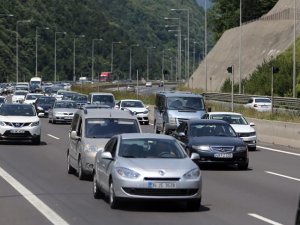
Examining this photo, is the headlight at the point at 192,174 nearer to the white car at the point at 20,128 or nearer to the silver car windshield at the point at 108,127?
the silver car windshield at the point at 108,127

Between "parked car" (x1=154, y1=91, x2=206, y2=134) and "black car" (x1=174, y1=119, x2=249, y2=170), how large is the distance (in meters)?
13.9

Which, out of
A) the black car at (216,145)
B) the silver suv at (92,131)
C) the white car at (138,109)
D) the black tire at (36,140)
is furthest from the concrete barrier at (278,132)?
the white car at (138,109)

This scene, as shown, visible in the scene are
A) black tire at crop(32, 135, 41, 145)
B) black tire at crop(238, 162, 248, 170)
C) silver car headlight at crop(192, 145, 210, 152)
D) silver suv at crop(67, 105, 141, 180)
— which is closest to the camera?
silver suv at crop(67, 105, 141, 180)

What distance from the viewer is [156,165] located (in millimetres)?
15320

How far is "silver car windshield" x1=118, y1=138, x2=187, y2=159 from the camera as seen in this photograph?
16125 millimetres

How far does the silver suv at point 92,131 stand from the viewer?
66.1 ft

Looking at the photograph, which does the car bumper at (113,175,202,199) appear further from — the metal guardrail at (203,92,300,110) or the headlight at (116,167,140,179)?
the metal guardrail at (203,92,300,110)

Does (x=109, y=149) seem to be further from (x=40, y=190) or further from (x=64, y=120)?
(x=64, y=120)

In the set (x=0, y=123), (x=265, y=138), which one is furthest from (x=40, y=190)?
(x=265, y=138)

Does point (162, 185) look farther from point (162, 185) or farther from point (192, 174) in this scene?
point (192, 174)

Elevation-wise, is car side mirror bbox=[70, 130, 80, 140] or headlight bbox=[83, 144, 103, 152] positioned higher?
car side mirror bbox=[70, 130, 80, 140]

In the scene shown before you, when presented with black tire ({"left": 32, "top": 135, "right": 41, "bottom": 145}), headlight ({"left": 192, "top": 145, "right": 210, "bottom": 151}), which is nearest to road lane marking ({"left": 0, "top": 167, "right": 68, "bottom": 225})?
headlight ({"left": 192, "top": 145, "right": 210, "bottom": 151})

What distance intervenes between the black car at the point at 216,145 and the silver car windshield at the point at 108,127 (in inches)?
126

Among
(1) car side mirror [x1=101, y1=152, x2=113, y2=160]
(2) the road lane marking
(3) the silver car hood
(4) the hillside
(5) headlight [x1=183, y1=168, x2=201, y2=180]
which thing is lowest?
(2) the road lane marking
